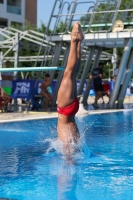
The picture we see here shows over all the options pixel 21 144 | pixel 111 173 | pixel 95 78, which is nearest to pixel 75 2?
pixel 95 78

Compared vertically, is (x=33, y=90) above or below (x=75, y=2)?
below

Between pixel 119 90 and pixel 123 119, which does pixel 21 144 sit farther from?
pixel 119 90

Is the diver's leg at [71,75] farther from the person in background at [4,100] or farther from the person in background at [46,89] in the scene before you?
the person in background at [46,89]

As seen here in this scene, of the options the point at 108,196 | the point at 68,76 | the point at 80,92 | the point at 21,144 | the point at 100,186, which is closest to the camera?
the point at 108,196

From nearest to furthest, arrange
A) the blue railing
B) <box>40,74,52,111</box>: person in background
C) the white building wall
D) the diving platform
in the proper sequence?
the diving platform
<box>40,74,52,111</box>: person in background
the white building wall
the blue railing

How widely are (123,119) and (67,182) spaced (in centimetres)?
820

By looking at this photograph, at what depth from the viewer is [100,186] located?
554 cm

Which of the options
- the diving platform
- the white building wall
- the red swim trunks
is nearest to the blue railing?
the white building wall

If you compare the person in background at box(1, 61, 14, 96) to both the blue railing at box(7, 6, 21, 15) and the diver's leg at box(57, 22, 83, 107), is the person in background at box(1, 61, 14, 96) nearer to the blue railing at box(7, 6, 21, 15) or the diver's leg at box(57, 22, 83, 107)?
the diver's leg at box(57, 22, 83, 107)

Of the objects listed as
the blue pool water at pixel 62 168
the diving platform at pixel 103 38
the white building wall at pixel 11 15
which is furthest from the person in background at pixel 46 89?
the white building wall at pixel 11 15

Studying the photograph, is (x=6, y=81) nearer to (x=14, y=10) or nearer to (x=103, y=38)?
(x=103, y=38)

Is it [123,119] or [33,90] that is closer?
[123,119]

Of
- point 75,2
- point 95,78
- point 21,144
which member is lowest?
point 21,144

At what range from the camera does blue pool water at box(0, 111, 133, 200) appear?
5.25 m
